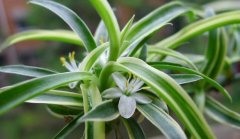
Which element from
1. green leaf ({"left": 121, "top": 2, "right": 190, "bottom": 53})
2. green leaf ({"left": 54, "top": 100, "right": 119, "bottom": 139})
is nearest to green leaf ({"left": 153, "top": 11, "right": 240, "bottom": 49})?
green leaf ({"left": 121, "top": 2, "right": 190, "bottom": 53})

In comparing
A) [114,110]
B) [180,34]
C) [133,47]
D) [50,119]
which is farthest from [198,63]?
[50,119]

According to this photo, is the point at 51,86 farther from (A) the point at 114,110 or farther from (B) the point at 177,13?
(B) the point at 177,13

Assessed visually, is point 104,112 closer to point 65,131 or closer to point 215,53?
point 65,131

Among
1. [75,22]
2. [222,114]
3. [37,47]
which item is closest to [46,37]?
[75,22]

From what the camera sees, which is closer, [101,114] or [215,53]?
[101,114]

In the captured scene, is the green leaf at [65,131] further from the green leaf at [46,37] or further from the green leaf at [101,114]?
the green leaf at [46,37]

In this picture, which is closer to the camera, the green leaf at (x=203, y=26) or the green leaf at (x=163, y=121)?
the green leaf at (x=163, y=121)

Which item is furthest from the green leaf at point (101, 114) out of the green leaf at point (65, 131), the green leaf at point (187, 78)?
the green leaf at point (187, 78)

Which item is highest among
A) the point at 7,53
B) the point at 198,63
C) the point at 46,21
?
the point at 46,21
